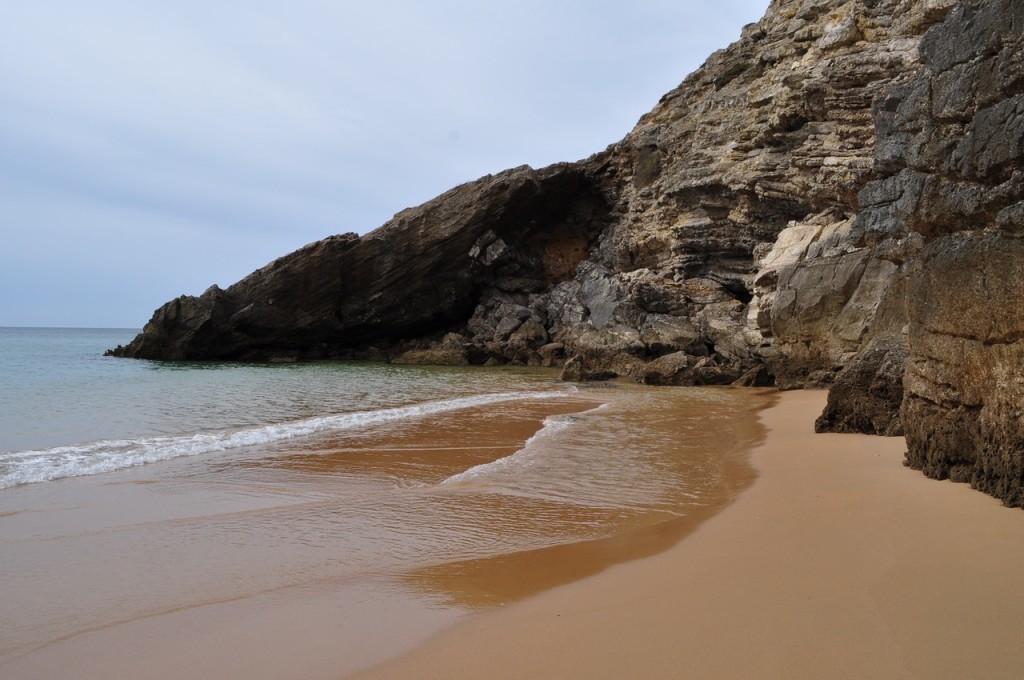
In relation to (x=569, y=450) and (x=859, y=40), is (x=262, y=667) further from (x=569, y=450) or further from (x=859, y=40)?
(x=859, y=40)

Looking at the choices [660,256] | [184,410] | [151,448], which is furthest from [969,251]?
[660,256]

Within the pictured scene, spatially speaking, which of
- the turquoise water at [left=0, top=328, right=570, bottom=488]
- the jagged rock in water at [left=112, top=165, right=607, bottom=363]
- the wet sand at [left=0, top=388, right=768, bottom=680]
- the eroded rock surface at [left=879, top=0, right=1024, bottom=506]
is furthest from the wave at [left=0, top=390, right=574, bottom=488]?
the jagged rock in water at [left=112, top=165, right=607, bottom=363]

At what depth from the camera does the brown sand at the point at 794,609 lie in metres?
Answer: 2.36

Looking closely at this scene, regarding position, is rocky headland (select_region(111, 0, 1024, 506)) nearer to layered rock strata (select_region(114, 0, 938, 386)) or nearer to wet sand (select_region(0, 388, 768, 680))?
layered rock strata (select_region(114, 0, 938, 386))

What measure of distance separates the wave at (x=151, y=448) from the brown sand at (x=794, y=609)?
6200 millimetres

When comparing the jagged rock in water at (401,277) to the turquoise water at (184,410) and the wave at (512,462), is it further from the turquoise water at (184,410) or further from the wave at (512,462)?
the wave at (512,462)

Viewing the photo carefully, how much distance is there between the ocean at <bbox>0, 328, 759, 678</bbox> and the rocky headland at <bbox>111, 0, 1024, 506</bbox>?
2.15 metres

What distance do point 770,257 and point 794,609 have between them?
17126 mm

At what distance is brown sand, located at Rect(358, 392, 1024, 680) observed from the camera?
2361 millimetres

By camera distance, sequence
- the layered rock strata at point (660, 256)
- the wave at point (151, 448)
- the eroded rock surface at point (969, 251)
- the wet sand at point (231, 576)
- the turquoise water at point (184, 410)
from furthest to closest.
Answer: the layered rock strata at point (660, 256), the turquoise water at point (184, 410), the wave at point (151, 448), the eroded rock surface at point (969, 251), the wet sand at point (231, 576)

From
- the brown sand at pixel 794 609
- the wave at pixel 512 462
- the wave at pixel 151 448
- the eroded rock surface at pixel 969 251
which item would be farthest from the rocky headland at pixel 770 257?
the wave at pixel 151 448

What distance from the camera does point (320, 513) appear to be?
5.22m

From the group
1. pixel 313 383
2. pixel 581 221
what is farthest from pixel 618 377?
pixel 581 221

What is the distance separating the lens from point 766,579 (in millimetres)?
3207
